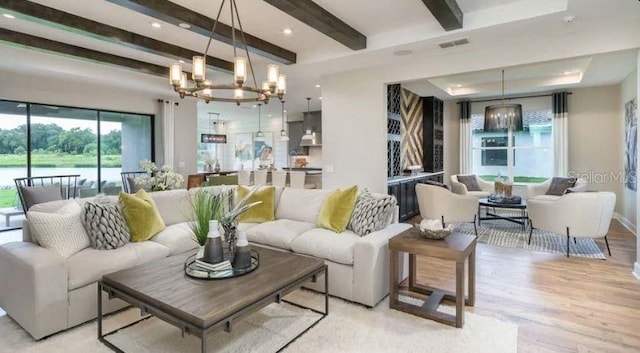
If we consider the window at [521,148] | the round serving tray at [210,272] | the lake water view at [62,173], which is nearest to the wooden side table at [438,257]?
the round serving tray at [210,272]

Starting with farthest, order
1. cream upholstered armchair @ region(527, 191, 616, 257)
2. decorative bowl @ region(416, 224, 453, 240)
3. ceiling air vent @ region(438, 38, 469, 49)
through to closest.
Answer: cream upholstered armchair @ region(527, 191, 616, 257)
ceiling air vent @ region(438, 38, 469, 49)
decorative bowl @ region(416, 224, 453, 240)

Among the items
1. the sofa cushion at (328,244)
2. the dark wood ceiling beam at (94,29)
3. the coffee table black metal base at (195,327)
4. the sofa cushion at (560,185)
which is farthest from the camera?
the sofa cushion at (560,185)

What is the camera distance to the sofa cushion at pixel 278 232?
3.62m

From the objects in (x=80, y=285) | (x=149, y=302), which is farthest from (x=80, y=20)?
(x=149, y=302)

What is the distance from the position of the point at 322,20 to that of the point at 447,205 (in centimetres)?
360

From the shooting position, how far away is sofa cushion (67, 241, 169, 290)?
2.70 metres

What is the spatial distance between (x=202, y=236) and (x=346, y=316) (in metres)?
1.38

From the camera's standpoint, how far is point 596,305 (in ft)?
10.1

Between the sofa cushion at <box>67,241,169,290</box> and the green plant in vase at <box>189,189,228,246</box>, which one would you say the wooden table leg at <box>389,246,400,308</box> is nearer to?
the green plant in vase at <box>189,189,228,246</box>

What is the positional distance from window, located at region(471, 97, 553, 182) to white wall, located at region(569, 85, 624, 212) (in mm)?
489

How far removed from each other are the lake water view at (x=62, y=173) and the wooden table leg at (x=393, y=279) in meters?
6.64

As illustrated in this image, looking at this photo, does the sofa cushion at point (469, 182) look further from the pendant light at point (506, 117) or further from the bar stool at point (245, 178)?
the bar stool at point (245, 178)

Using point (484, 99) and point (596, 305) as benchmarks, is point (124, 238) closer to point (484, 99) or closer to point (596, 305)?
point (596, 305)

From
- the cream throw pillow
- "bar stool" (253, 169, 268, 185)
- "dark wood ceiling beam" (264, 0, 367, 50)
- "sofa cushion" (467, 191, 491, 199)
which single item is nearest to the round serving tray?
the cream throw pillow
